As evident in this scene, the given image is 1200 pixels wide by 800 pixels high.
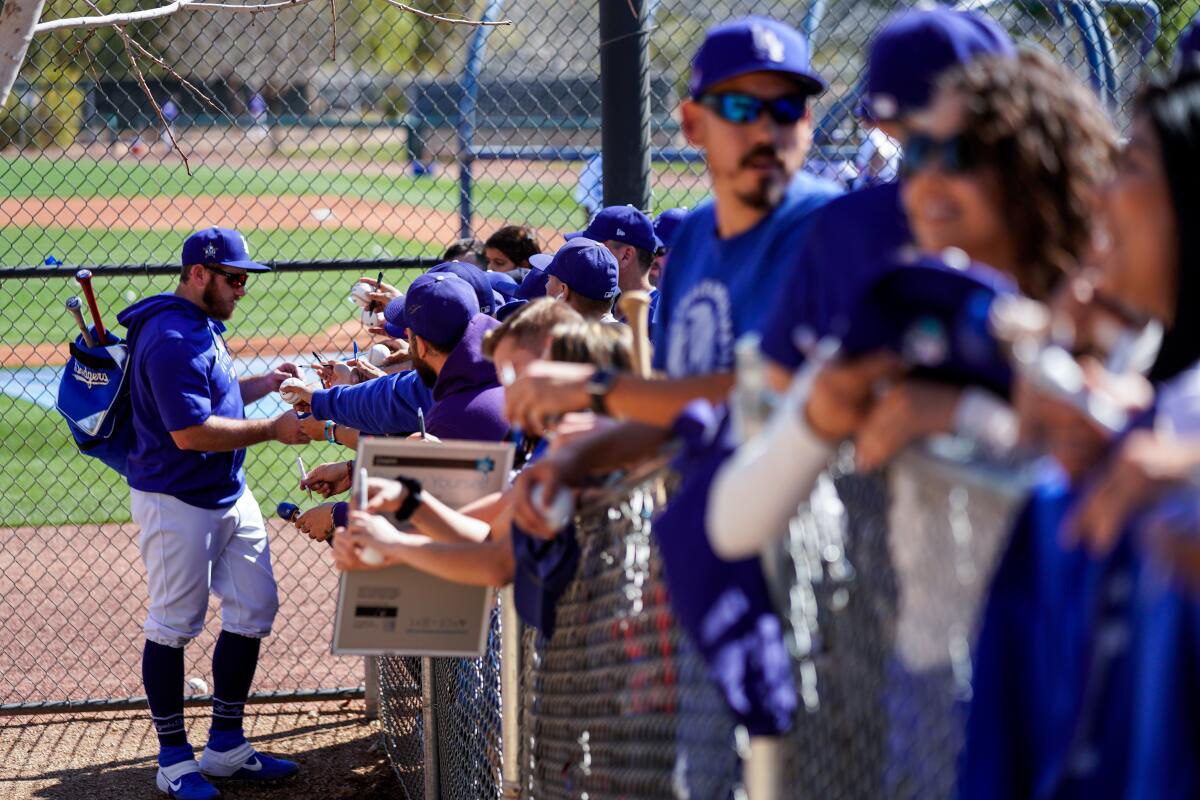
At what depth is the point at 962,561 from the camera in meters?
1.49

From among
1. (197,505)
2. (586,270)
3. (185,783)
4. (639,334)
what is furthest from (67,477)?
(639,334)

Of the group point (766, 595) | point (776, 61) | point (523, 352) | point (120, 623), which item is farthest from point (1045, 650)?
point (120, 623)

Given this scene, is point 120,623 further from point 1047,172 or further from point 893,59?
point 1047,172

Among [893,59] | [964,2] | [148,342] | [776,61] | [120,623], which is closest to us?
[893,59]

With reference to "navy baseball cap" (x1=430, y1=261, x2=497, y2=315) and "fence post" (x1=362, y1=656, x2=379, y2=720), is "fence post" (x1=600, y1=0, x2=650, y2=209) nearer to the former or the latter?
"navy baseball cap" (x1=430, y1=261, x2=497, y2=315)

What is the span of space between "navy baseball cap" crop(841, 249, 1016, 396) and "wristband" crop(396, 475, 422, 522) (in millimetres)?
1866

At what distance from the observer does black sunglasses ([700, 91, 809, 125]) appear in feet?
9.25

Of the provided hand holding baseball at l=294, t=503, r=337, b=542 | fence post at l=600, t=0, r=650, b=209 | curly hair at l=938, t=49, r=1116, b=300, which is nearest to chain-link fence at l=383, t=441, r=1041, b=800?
curly hair at l=938, t=49, r=1116, b=300

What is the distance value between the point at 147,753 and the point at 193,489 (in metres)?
1.22

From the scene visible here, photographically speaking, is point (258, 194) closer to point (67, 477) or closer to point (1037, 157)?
point (67, 477)

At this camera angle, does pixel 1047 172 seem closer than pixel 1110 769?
No

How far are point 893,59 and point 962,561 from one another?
1.30 m

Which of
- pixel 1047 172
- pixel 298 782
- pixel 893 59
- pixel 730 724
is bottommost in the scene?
pixel 298 782

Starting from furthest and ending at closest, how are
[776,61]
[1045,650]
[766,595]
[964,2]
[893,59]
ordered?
1. [964,2]
2. [776,61]
3. [893,59]
4. [766,595]
5. [1045,650]
